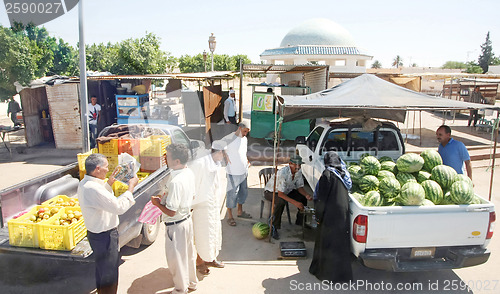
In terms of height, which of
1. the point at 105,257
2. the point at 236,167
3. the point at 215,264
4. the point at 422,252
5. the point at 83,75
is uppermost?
the point at 83,75

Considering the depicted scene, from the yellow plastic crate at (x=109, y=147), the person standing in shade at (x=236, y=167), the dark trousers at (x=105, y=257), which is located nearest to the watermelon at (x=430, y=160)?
the person standing in shade at (x=236, y=167)

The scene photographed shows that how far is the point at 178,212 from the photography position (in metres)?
3.66

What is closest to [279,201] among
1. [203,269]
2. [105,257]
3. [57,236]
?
[203,269]

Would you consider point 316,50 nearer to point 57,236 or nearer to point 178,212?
point 178,212

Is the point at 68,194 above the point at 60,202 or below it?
below

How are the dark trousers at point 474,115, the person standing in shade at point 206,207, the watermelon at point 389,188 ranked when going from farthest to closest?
the dark trousers at point 474,115 → the watermelon at point 389,188 → the person standing in shade at point 206,207

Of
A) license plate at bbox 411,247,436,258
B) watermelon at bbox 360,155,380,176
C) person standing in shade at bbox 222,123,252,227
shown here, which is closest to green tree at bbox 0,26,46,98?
person standing in shade at bbox 222,123,252,227

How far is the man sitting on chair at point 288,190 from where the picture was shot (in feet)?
A: 17.6

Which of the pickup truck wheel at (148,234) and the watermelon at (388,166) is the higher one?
the watermelon at (388,166)

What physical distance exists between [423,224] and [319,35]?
34.6 m

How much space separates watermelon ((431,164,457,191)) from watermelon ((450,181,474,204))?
27 cm

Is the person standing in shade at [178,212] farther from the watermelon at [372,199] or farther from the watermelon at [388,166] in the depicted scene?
the watermelon at [388,166]

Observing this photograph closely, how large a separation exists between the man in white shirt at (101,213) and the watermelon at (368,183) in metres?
3.01

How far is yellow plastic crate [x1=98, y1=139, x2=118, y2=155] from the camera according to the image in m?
6.11
